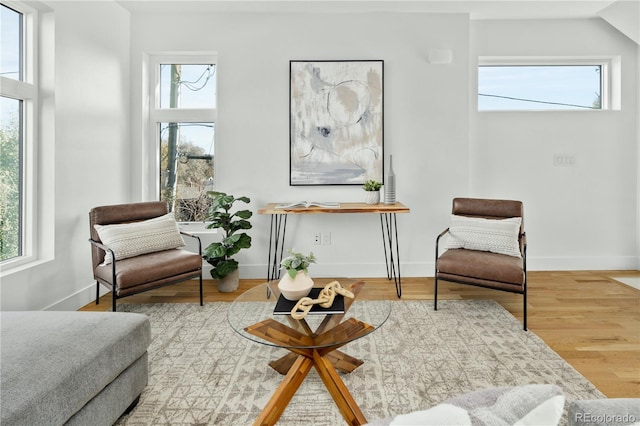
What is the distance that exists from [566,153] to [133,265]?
169 inches

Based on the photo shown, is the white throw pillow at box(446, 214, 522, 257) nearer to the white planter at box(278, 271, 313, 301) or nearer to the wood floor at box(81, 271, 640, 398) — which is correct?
the wood floor at box(81, 271, 640, 398)

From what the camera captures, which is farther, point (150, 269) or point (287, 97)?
point (287, 97)

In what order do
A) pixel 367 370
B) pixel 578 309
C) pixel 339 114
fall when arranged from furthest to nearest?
pixel 339 114 → pixel 578 309 → pixel 367 370

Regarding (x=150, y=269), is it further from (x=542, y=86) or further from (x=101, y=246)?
(x=542, y=86)

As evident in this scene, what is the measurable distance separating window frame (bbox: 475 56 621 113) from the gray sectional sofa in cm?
384

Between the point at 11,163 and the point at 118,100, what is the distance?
128cm

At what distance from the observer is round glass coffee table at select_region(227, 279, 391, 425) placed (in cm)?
155

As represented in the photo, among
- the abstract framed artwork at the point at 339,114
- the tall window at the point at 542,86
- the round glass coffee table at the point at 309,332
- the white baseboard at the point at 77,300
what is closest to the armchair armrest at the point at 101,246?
the white baseboard at the point at 77,300

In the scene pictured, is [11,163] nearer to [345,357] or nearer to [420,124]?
[345,357]

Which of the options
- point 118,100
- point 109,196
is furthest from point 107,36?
point 109,196

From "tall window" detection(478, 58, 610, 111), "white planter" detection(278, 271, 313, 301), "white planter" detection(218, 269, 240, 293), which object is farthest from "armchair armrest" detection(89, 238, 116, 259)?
"tall window" detection(478, 58, 610, 111)

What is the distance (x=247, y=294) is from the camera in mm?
2111

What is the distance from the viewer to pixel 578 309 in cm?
291

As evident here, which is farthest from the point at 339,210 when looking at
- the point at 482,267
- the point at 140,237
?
the point at 140,237
